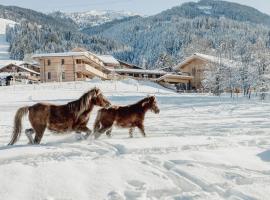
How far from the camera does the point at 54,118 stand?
1110 cm

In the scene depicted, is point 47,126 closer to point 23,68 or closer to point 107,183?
point 107,183

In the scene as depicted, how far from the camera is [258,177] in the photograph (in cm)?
776

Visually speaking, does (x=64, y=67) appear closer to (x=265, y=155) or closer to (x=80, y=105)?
(x=80, y=105)

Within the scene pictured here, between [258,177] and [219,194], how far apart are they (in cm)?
119

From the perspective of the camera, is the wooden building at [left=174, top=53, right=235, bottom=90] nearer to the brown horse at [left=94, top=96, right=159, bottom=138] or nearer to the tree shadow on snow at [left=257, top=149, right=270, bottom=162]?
the brown horse at [left=94, top=96, right=159, bottom=138]

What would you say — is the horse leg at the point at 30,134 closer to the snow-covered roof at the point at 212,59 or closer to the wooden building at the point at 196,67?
the snow-covered roof at the point at 212,59

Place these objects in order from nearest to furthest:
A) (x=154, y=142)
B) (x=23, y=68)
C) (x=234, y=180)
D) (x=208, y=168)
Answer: (x=234, y=180) → (x=208, y=168) → (x=154, y=142) → (x=23, y=68)

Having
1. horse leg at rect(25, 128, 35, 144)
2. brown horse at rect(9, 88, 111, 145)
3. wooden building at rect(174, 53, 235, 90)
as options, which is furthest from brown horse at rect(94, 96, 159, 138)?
wooden building at rect(174, 53, 235, 90)

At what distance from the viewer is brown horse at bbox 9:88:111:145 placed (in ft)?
35.9

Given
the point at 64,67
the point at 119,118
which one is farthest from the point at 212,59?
the point at 119,118

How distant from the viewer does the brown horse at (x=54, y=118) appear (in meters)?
10.9

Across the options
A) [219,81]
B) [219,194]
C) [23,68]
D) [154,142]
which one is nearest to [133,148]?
[154,142]

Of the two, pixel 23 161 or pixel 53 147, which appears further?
pixel 53 147

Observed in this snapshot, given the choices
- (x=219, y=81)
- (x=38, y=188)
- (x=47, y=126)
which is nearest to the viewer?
(x=38, y=188)
